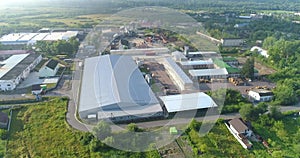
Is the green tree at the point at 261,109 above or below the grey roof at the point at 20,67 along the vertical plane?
below

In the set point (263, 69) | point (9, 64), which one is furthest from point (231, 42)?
point (9, 64)

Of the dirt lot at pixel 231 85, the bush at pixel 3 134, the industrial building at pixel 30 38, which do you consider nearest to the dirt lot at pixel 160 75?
the dirt lot at pixel 231 85

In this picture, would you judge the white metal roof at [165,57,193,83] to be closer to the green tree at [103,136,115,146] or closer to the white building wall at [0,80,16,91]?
the green tree at [103,136,115,146]

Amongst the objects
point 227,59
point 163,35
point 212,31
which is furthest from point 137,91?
point 212,31

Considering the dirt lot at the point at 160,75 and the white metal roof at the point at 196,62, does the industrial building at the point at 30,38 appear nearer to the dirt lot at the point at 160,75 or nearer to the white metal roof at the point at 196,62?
the dirt lot at the point at 160,75

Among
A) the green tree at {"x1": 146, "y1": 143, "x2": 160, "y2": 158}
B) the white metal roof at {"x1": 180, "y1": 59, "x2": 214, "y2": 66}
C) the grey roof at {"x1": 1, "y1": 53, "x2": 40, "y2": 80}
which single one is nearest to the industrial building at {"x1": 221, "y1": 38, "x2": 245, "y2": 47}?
the white metal roof at {"x1": 180, "y1": 59, "x2": 214, "y2": 66}
